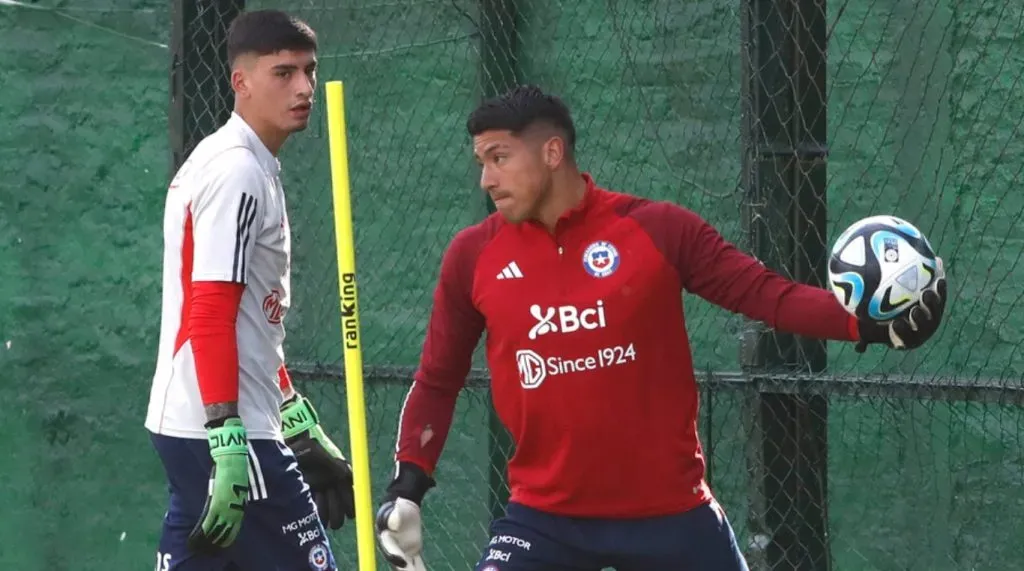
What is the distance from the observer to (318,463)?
6.09 meters

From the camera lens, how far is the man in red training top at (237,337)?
5.15 meters

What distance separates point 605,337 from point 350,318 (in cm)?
97

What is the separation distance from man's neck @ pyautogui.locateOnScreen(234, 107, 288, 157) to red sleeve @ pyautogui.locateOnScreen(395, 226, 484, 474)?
0.72 m

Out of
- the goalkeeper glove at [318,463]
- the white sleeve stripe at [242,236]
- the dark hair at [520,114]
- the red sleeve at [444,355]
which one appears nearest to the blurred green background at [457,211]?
the goalkeeper glove at [318,463]

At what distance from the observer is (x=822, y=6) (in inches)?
245

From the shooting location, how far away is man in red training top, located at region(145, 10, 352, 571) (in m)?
5.15

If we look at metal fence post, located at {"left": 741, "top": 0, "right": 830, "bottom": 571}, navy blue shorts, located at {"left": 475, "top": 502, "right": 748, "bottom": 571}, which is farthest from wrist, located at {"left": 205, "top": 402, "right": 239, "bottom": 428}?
metal fence post, located at {"left": 741, "top": 0, "right": 830, "bottom": 571}

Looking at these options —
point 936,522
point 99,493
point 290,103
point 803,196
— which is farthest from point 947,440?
point 99,493

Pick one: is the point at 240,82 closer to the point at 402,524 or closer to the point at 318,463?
the point at 318,463

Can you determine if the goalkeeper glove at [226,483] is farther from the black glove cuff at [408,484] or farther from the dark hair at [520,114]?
the dark hair at [520,114]

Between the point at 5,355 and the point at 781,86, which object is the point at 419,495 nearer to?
the point at 781,86

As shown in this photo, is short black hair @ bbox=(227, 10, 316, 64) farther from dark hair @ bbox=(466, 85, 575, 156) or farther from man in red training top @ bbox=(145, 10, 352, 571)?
dark hair @ bbox=(466, 85, 575, 156)

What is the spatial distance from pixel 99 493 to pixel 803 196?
4.05 m

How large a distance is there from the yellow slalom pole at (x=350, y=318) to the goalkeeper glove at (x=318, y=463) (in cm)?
47
